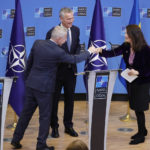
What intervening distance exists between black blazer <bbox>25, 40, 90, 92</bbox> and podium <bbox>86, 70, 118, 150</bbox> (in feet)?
1.01

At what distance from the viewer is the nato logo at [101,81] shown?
154 inches

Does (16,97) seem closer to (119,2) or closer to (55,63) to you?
(55,63)

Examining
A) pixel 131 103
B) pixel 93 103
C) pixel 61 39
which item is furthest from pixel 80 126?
pixel 61 39

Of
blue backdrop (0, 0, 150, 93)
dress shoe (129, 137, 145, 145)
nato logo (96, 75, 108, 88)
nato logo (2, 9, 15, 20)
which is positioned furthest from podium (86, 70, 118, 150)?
nato logo (2, 9, 15, 20)

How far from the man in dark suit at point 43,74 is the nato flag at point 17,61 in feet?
2.86

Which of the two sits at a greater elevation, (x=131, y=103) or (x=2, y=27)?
(x=2, y=27)

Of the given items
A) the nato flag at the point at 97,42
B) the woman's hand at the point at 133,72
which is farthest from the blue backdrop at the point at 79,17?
the woman's hand at the point at 133,72

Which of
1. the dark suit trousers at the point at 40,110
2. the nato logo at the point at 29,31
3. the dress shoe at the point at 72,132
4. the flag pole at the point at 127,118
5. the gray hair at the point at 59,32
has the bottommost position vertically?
the flag pole at the point at 127,118

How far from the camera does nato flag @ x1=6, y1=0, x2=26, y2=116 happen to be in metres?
5.11

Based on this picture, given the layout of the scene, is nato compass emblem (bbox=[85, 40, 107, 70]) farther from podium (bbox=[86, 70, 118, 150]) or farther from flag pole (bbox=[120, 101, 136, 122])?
podium (bbox=[86, 70, 118, 150])

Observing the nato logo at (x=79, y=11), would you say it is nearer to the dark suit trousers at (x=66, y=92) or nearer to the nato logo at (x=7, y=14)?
the nato logo at (x=7, y=14)

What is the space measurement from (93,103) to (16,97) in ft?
5.55

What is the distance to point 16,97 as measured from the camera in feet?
17.2

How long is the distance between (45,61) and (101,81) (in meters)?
0.68
